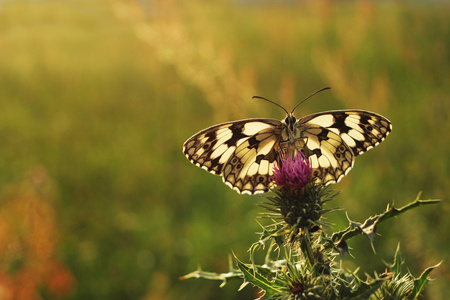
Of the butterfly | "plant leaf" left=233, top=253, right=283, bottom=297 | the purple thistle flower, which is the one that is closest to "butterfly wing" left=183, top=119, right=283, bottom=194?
the butterfly

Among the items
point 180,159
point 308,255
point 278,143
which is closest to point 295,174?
point 308,255

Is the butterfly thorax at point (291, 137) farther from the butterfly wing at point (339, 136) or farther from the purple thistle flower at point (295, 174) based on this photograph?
the purple thistle flower at point (295, 174)

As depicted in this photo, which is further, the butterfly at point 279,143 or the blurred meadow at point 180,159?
the blurred meadow at point 180,159

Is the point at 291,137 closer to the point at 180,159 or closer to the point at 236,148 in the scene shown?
the point at 236,148

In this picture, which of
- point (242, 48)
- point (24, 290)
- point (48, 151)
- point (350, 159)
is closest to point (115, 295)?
point (24, 290)

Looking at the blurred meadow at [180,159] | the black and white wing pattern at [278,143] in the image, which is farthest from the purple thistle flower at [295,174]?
the blurred meadow at [180,159]

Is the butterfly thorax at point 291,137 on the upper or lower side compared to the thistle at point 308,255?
upper

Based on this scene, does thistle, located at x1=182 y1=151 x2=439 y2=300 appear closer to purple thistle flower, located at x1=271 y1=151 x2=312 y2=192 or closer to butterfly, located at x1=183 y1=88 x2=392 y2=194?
purple thistle flower, located at x1=271 y1=151 x2=312 y2=192

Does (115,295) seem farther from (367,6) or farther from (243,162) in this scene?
(367,6)
